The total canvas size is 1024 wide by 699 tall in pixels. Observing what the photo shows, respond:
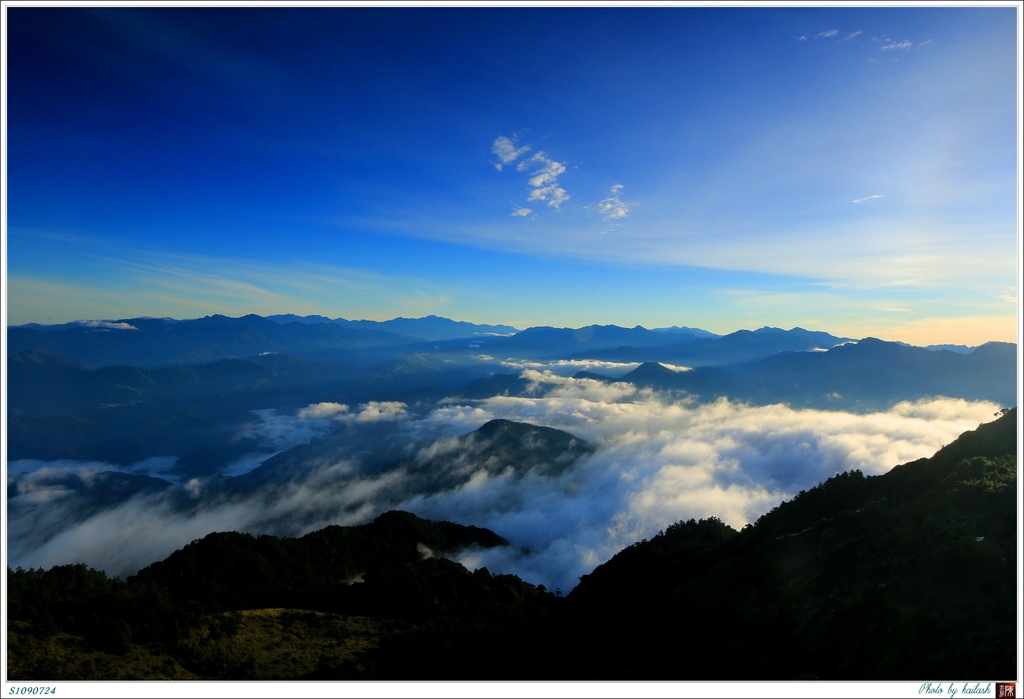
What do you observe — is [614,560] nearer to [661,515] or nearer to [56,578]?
[56,578]

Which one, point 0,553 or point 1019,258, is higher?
point 1019,258

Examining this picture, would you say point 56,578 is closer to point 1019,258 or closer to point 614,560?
point 614,560

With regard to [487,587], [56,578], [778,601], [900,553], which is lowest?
[487,587]

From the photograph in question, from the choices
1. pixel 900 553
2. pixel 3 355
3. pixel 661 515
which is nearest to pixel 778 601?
pixel 900 553

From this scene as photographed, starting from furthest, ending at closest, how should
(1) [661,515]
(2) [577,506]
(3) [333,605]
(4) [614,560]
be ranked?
(2) [577,506], (1) [661,515], (4) [614,560], (3) [333,605]

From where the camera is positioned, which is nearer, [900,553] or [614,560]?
[900,553]

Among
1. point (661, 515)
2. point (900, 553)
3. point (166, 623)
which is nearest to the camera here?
point (900, 553)
